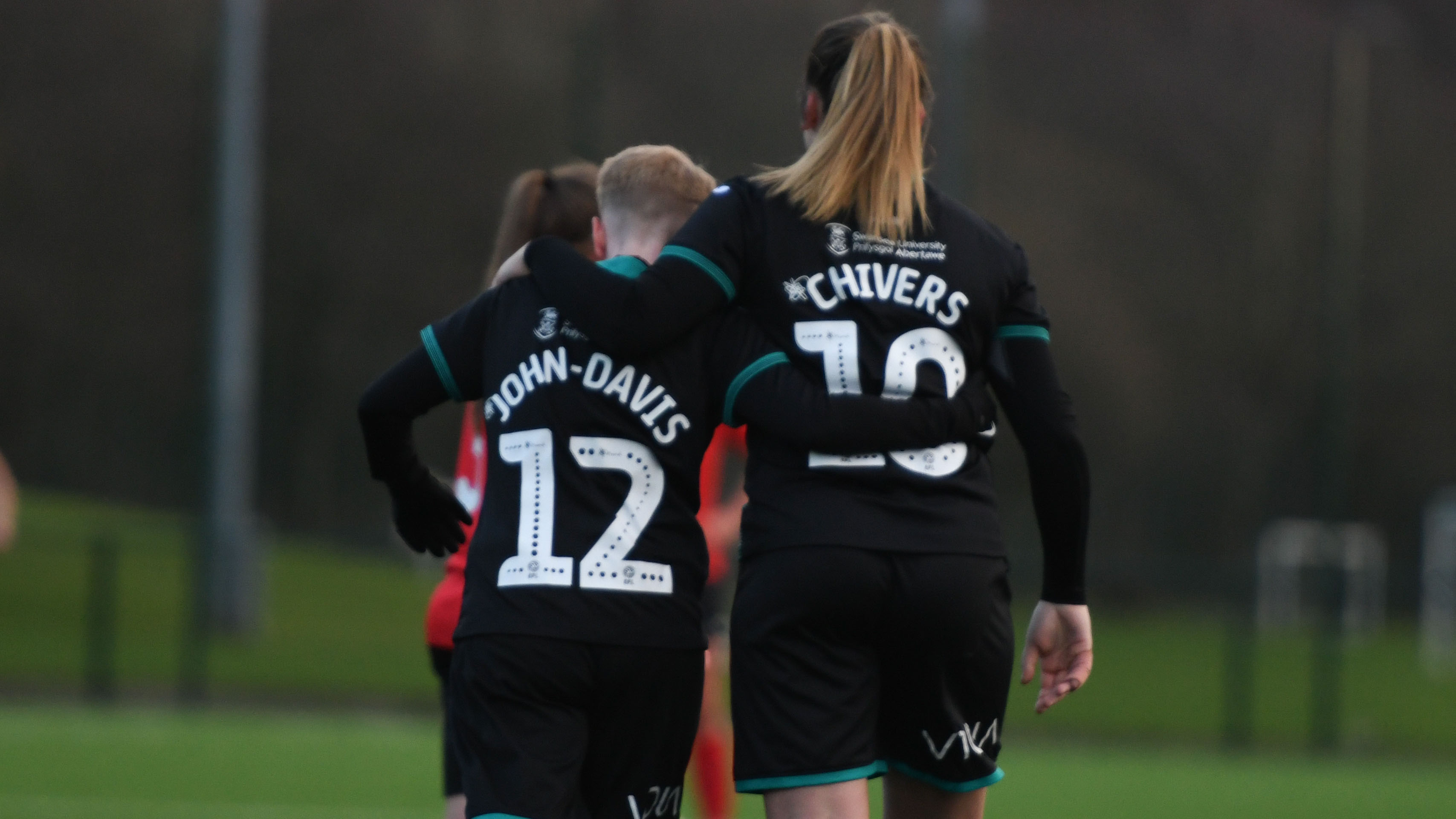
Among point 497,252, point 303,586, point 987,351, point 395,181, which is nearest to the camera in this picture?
point 987,351

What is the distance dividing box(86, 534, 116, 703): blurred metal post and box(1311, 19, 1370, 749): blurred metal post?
25.5 feet

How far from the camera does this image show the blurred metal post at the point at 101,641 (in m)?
11.6

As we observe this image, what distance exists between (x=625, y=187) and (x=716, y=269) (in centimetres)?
28

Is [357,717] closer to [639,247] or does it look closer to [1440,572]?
[639,247]

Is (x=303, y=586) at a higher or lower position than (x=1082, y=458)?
lower

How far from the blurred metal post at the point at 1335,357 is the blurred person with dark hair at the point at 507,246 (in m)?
9.37

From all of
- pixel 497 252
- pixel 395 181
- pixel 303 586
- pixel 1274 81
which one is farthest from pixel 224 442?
pixel 1274 81

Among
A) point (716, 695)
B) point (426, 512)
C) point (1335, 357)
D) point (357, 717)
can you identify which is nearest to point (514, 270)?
point (426, 512)

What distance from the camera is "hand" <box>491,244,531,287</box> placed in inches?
118

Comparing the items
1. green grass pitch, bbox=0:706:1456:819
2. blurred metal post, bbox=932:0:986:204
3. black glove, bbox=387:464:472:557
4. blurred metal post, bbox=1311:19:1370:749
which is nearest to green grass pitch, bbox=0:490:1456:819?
green grass pitch, bbox=0:706:1456:819

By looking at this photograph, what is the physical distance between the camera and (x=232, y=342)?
13.3 metres

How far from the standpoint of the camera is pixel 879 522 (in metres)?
2.81

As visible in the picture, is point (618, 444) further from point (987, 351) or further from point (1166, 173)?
point (1166, 173)

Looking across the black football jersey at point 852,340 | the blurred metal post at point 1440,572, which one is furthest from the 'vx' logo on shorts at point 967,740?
the blurred metal post at point 1440,572
